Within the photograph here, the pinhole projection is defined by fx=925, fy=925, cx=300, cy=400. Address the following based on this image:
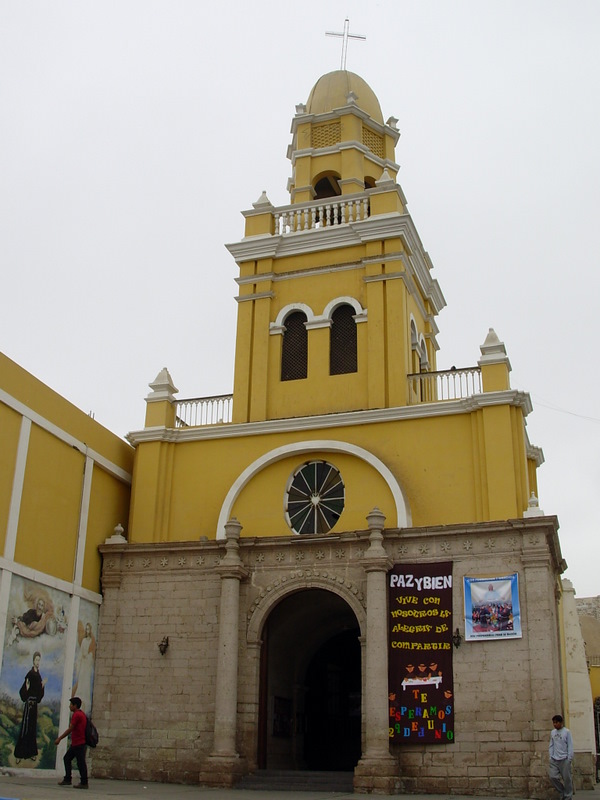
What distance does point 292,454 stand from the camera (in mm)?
20047

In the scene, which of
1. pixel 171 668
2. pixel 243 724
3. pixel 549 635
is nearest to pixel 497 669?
pixel 549 635

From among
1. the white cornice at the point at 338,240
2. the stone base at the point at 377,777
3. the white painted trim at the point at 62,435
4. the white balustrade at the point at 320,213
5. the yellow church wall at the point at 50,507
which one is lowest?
the stone base at the point at 377,777

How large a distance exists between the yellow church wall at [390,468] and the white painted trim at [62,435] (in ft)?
1.87

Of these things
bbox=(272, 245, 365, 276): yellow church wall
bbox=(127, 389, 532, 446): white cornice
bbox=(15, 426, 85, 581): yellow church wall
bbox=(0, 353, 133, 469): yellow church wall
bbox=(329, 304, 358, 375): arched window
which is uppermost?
bbox=(272, 245, 365, 276): yellow church wall

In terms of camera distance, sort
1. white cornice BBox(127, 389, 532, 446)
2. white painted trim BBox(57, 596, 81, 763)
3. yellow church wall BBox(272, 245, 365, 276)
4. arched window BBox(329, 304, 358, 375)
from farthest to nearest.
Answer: yellow church wall BBox(272, 245, 365, 276) < arched window BBox(329, 304, 358, 375) < white cornice BBox(127, 389, 532, 446) < white painted trim BBox(57, 596, 81, 763)

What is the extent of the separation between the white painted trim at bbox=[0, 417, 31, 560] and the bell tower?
544 centimetres

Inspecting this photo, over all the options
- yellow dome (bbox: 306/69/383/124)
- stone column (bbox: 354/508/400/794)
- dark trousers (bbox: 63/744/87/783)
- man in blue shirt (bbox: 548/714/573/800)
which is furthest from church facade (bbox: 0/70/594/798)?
yellow dome (bbox: 306/69/383/124)

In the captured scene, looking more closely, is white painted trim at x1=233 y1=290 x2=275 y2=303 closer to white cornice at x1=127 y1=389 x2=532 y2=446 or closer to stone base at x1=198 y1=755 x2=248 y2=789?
white cornice at x1=127 y1=389 x2=532 y2=446

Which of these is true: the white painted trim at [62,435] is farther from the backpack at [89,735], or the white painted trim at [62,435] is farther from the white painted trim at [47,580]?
the backpack at [89,735]

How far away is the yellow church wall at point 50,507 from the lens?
17281 millimetres

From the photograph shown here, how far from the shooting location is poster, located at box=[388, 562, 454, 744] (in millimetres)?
16734

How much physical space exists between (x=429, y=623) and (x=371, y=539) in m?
1.90

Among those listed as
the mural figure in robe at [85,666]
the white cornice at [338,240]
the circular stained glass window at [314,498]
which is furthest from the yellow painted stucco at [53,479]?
the white cornice at [338,240]

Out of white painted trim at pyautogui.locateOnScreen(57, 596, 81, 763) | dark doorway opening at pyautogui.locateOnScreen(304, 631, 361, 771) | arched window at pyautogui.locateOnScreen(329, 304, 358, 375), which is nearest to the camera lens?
white painted trim at pyautogui.locateOnScreen(57, 596, 81, 763)
